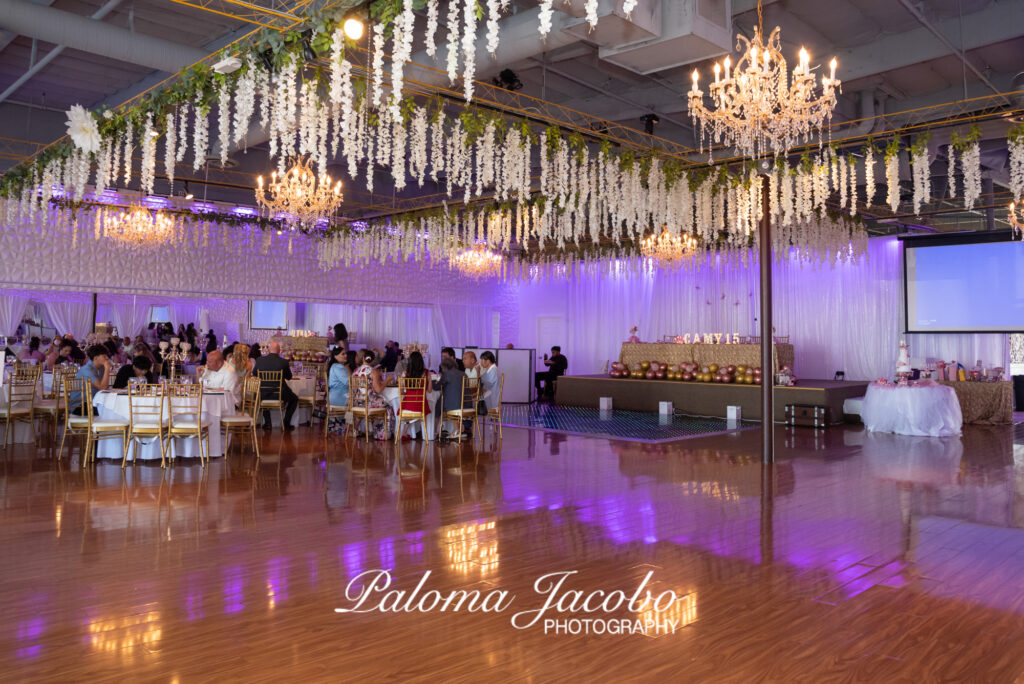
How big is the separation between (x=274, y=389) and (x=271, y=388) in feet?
0.14

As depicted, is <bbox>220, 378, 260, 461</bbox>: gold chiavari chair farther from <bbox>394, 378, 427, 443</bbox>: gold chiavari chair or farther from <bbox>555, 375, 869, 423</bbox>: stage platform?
<bbox>555, 375, 869, 423</bbox>: stage platform

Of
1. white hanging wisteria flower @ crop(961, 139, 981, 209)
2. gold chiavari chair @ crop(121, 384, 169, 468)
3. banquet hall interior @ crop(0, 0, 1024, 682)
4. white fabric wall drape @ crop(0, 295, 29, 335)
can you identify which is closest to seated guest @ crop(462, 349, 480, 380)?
banquet hall interior @ crop(0, 0, 1024, 682)

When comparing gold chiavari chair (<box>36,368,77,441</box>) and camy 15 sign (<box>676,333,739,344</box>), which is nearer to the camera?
gold chiavari chair (<box>36,368,77,441</box>)

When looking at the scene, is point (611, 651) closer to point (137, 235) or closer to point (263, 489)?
point (263, 489)

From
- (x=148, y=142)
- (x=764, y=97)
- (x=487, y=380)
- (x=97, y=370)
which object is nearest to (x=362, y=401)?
(x=487, y=380)

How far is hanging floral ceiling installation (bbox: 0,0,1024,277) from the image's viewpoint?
577 cm

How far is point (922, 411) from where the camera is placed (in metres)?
10.1

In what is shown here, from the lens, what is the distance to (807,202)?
970 cm

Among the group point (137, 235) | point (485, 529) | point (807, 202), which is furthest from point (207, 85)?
point (807, 202)

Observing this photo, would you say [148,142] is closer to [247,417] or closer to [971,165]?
[247,417]

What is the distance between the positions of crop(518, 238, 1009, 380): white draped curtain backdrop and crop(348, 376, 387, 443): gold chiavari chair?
8.41m

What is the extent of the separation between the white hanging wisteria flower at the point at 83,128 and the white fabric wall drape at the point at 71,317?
9.59m

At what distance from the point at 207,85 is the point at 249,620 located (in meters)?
4.89

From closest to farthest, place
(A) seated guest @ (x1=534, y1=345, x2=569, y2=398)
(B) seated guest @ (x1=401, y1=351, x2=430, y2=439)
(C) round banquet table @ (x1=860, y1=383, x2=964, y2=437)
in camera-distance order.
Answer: (B) seated guest @ (x1=401, y1=351, x2=430, y2=439) → (C) round banquet table @ (x1=860, y1=383, x2=964, y2=437) → (A) seated guest @ (x1=534, y1=345, x2=569, y2=398)
